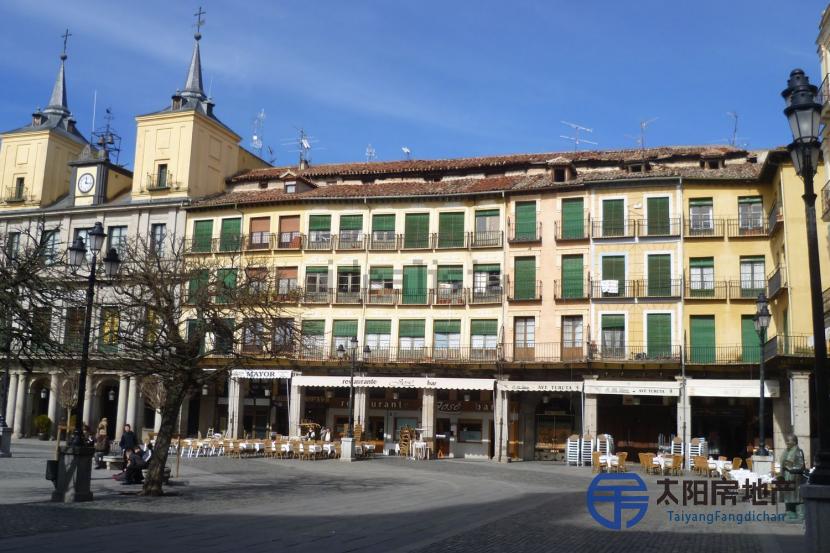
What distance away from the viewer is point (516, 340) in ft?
137

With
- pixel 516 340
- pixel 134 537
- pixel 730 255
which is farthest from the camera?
pixel 516 340

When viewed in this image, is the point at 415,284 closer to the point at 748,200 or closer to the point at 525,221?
the point at 525,221

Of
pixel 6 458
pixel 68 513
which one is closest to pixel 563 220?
pixel 6 458

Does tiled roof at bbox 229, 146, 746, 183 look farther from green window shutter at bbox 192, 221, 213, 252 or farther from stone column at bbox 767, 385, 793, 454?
stone column at bbox 767, 385, 793, 454

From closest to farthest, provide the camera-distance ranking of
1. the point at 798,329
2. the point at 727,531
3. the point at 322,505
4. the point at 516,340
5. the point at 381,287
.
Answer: the point at 727,531
the point at 322,505
the point at 798,329
the point at 516,340
the point at 381,287

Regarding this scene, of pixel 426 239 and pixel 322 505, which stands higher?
pixel 426 239

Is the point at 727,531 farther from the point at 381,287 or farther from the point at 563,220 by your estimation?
the point at 381,287

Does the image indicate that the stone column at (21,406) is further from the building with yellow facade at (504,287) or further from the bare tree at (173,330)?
the bare tree at (173,330)

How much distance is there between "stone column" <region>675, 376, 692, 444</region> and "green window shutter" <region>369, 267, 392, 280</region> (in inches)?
A: 610

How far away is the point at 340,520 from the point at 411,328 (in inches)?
1120

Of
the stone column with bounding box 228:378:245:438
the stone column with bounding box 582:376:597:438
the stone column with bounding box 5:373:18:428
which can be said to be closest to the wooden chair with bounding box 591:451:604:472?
the stone column with bounding box 582:376:597:438

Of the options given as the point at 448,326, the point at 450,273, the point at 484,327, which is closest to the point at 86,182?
the point at 450,273

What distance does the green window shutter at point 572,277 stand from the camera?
4088 cm

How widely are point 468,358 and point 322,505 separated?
24537 mm
